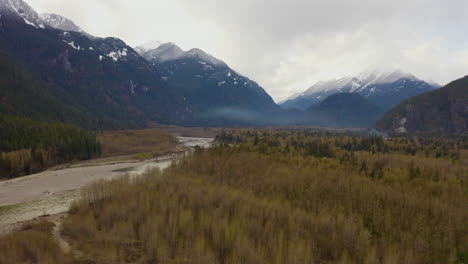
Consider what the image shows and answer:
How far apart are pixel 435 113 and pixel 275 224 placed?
18632 centimetres

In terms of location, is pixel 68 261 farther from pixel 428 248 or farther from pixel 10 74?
pixel 10 74

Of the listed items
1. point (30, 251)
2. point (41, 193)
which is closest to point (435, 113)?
point (41, 193)

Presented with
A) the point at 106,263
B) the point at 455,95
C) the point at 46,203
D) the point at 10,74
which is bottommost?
the point at 46,203

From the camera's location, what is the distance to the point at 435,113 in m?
146

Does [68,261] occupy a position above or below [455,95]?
below

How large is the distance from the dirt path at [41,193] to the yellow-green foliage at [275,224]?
6180mm

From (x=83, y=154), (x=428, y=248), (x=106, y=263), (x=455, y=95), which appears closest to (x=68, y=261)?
(x=106, y=263)

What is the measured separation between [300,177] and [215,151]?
68.3 ft

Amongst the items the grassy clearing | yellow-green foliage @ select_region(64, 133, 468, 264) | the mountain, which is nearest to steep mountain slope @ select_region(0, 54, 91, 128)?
the grassy clearing

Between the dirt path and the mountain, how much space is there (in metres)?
163

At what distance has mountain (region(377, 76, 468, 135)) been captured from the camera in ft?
432

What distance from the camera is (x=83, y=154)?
57.1m

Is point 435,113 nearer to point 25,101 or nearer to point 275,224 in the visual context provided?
point 275,224

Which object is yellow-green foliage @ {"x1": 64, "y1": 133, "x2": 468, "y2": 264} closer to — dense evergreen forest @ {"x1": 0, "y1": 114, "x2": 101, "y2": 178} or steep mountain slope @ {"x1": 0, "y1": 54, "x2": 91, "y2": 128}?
dense evergreen forest @ {"x1": 0, "y1": 114, "x2": 101, "y2": 178}
